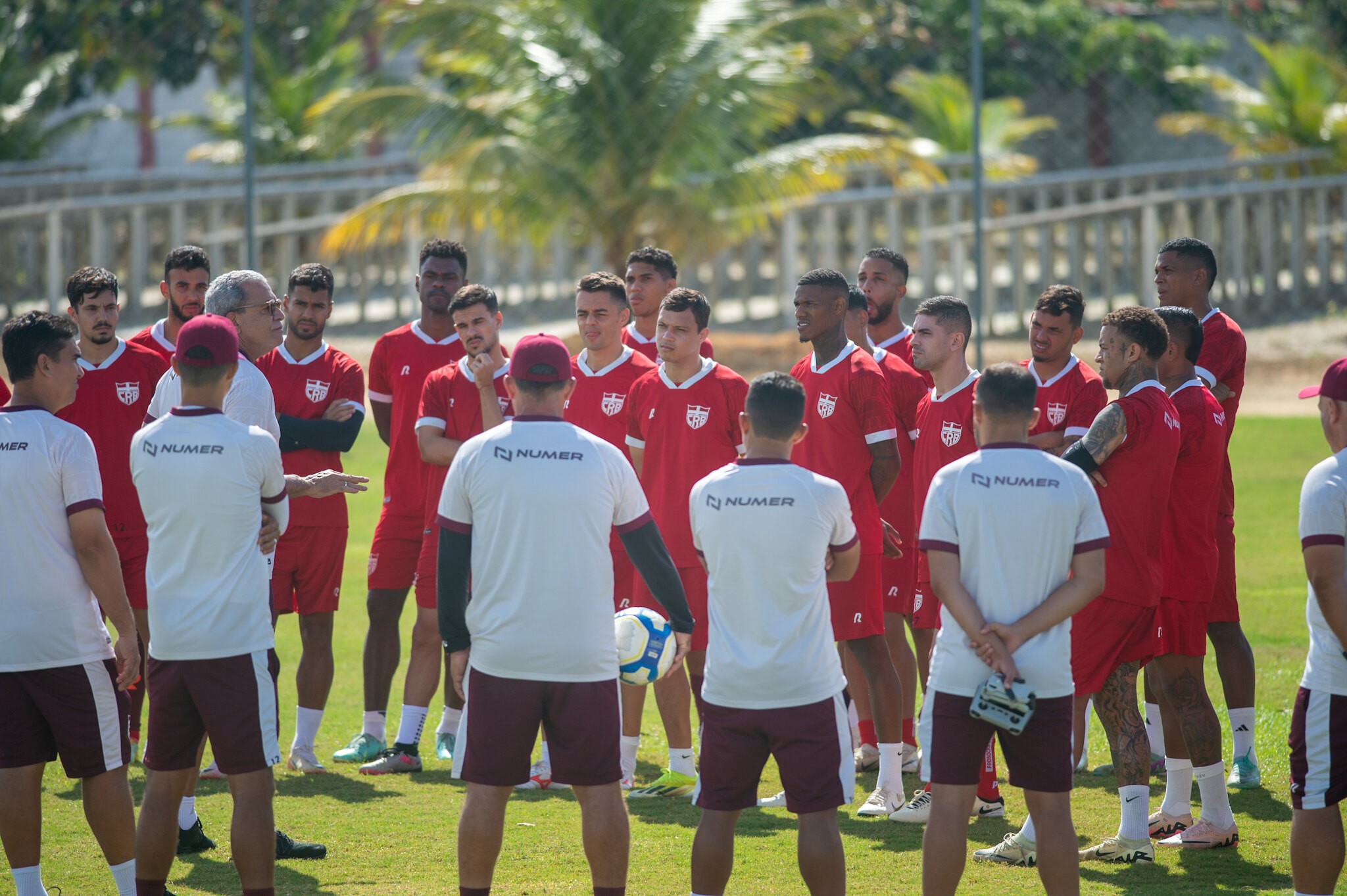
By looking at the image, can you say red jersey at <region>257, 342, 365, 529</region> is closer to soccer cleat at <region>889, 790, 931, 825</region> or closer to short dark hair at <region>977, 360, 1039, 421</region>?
soccer cleat at <region>889, 790, 931, 825</region>

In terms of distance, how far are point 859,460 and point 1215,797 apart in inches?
86.6

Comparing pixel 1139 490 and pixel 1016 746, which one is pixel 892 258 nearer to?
pixel 1139 490

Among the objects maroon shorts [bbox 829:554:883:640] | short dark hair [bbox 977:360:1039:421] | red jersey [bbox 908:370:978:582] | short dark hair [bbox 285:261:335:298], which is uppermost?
short dark hair [bbox 285:261:335:298]

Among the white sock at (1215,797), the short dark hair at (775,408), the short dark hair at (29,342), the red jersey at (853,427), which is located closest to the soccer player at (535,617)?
the short dark hair at (775,408)

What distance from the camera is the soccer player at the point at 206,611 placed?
5.08 m

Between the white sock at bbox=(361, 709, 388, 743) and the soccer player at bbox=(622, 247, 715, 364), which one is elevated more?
the soccer player at bbox=(622, 247, 715, 364)

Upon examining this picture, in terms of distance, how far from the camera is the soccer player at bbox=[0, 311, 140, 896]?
16.9 feet

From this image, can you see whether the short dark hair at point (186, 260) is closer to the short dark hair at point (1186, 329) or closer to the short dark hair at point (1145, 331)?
the short dark hair at point (1145, 331)

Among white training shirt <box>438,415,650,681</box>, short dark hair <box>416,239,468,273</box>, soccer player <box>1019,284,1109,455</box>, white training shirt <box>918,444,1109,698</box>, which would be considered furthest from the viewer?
short dark hair <box>416,239,468,273</box>

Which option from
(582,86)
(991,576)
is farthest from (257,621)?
(582,86)

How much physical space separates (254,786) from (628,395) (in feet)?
9.61

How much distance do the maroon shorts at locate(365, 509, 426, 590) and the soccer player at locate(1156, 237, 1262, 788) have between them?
13.6 feet

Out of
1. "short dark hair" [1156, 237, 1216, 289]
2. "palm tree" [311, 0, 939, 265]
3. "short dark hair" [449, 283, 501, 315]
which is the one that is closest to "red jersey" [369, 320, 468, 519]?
"short dark hair" [449, 283, 501, 315]

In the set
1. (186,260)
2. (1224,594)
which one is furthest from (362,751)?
(1224,594)
